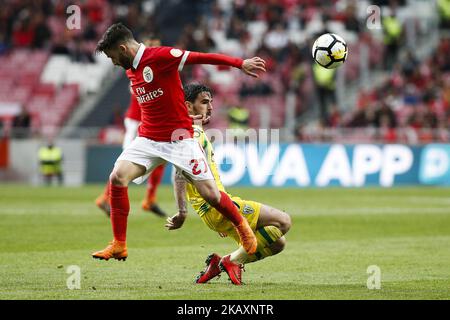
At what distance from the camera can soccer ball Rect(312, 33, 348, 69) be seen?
9812 millimetres

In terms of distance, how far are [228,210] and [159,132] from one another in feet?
3.22

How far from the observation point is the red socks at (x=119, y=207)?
8664 mm

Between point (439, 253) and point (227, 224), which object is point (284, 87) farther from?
point (227, 224)

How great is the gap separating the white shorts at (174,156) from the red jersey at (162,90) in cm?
7

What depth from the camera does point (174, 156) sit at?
8.74 meters

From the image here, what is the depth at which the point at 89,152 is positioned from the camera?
2652 cm

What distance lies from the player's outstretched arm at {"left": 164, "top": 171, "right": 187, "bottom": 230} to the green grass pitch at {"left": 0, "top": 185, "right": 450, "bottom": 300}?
51cm

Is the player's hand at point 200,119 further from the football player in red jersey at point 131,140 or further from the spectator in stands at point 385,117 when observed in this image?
the spectator in stands at point 385,117

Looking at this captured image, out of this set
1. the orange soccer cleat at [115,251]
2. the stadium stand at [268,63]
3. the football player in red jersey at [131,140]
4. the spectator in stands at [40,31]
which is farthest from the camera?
the spectator in stands at [40,31]

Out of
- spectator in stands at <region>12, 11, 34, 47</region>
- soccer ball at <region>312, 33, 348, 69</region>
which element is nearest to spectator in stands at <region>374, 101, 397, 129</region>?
spectator in stands at <region>12, 11, 34, 47</region>

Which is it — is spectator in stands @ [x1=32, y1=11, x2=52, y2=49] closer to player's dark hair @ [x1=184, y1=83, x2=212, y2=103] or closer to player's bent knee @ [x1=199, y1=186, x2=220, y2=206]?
player's dark hair @ [x1=184, y1=83, x2=212, y2=103]

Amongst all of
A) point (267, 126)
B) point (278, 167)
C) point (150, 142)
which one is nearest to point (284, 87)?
point (267, 126)

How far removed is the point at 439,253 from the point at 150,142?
418 cm

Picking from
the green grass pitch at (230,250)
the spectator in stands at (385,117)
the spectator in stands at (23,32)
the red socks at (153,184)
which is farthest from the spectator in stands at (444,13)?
the red socks at (153,184)
